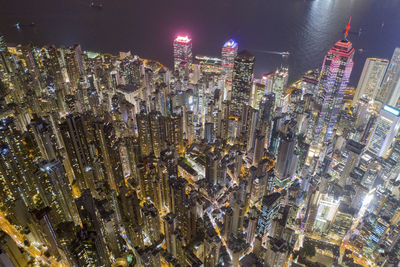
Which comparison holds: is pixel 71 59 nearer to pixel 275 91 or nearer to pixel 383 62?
pixel 275 91

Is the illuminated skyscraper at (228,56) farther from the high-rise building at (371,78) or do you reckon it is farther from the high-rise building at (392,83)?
the high-rise building at (392,83)

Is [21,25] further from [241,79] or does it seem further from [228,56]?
[241,79]

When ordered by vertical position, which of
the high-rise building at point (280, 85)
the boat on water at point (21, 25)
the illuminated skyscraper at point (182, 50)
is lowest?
the high-rise building at point (280, 85)

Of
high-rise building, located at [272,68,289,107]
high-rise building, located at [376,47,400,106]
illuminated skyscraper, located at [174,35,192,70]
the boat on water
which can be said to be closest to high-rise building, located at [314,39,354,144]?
high-rise building, located at [272,68,289,107]

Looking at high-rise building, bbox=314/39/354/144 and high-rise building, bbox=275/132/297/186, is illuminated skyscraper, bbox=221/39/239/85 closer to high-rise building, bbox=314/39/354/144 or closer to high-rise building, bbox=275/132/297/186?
high-rise building, bbox=314/39/354/144

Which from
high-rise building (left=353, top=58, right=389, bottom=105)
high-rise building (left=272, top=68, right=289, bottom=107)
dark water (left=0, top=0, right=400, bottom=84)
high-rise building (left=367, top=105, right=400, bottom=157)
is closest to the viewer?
high-rise building (left=367, top=105, right=400, bottom=157)

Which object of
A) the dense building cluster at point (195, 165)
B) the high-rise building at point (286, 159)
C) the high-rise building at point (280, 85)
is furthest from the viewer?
the high-rise building at point (280, 85)

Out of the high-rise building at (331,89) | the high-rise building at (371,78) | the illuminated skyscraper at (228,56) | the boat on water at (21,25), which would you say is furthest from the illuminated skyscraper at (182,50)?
the boat on water at (21,25)
